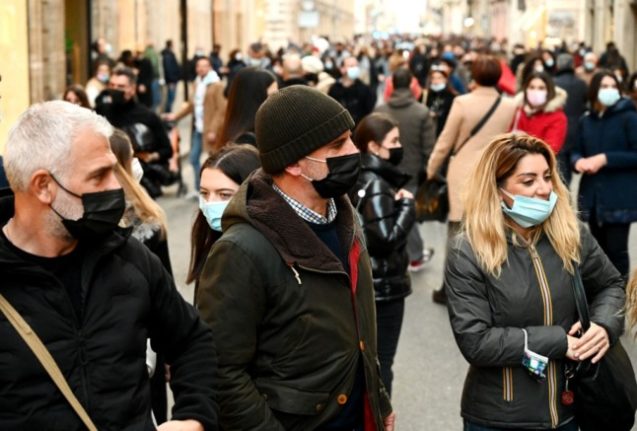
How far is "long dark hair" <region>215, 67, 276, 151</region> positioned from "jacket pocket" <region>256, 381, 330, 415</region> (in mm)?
3319

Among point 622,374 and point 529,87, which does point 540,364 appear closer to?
point 622,374

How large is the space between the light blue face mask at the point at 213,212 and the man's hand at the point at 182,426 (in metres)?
1.62

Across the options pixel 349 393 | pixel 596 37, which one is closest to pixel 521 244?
pixel 349 393

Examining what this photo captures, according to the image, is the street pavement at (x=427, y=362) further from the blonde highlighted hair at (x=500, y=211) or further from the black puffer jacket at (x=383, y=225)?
the black puffer jacket at (x=383, y=225)

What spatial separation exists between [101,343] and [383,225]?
3.32 meters

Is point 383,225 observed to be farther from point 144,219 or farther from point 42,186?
point 42,186

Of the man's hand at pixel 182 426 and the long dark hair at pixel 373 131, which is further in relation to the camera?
the long dark hair at pixel 373 131

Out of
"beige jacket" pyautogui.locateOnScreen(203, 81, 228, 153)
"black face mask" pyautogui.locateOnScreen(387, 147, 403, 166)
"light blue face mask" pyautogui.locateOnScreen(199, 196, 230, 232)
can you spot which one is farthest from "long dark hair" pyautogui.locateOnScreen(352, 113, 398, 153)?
"beige jacket" pyautogui.locateOnScreen(203, 81, 228, 153)

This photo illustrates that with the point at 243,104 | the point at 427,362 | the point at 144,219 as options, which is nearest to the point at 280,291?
the point at 144,219

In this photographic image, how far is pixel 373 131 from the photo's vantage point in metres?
6.95

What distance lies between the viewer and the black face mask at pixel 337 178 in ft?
13.2

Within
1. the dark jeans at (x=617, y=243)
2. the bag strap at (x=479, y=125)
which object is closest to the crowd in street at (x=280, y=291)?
the dark jeans at (x=617, y=243)

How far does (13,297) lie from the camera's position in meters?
3.17

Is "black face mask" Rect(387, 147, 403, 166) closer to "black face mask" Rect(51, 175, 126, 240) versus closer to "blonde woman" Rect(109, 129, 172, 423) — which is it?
"blonde woman" Rect(109, 129, 172, 423)
